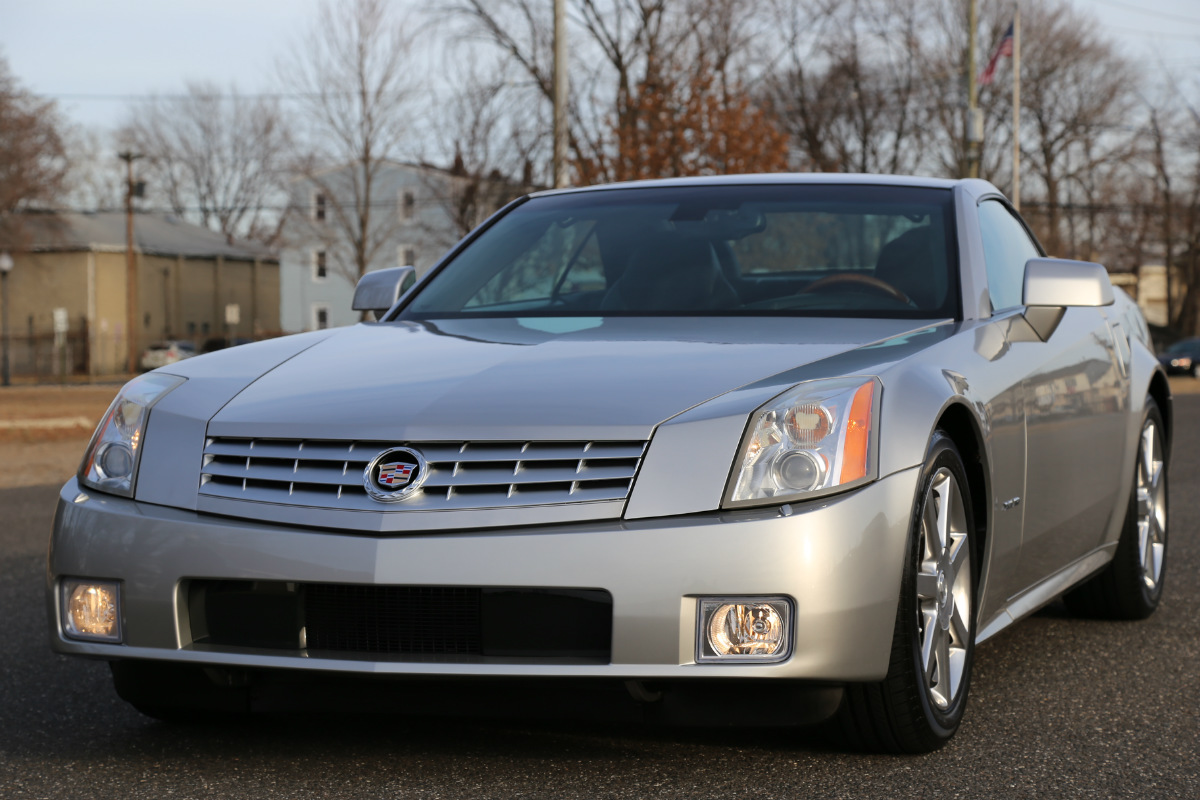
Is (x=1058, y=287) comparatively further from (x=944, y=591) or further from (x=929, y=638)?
(x=929, y=638)

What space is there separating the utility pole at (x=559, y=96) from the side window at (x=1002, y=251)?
1399 centimetres

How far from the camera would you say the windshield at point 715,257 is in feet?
13.7

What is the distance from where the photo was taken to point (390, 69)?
39.6m

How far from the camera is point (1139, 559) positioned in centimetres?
522

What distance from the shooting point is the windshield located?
4.19 metres

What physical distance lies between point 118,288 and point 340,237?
34.4ft

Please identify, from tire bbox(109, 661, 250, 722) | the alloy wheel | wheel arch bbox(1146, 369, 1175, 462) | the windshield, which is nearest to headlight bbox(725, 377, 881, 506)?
the alloy wheel

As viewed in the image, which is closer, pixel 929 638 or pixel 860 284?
pixel 929 638

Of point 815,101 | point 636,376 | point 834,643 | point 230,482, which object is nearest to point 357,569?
point 230,482

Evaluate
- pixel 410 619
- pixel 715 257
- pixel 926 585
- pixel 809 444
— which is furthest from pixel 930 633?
pixel 715 257

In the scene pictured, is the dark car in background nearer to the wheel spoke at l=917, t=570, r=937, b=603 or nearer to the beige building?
the beige building

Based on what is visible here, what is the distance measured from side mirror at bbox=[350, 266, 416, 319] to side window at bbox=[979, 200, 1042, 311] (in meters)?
1.87

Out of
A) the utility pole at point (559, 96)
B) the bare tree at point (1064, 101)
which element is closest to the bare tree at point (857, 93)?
the bare tree at point (1064, 101)

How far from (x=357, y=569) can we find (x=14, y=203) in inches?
1858
